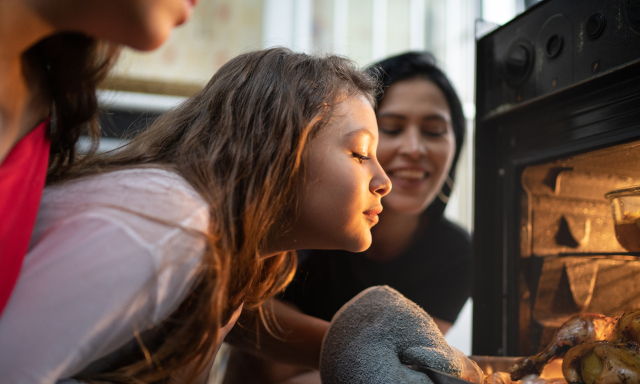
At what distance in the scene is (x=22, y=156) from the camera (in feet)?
1.65

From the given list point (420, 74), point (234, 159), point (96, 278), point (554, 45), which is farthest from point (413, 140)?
point (96, 278)

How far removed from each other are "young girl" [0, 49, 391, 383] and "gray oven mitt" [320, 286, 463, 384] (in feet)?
0.38

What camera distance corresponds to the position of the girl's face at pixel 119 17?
1.46 feet

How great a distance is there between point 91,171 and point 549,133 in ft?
2.63

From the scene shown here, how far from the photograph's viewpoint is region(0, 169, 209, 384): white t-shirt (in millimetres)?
459

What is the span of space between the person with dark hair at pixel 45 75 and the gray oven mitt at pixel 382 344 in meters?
0.46

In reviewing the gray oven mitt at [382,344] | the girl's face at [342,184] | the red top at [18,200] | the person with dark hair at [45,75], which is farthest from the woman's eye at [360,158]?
the red top at [18,200]

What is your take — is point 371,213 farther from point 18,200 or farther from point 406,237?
point 406,237

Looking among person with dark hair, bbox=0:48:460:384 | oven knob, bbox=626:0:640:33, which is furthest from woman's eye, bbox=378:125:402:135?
oven knob, bbox=626:0:640:33

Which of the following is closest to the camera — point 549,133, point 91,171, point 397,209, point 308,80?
point 91,171

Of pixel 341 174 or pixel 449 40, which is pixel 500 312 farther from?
pixel 449 40

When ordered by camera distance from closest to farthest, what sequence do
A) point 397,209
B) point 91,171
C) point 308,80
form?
point 91,171 → point 308,80 → point 397,209

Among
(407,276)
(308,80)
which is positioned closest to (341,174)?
(308,80)

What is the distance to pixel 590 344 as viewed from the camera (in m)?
0.67
